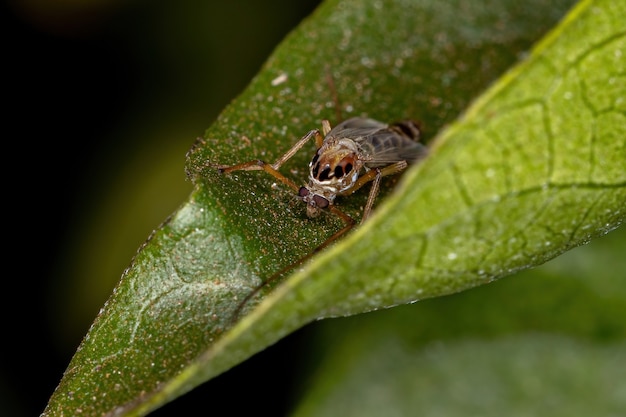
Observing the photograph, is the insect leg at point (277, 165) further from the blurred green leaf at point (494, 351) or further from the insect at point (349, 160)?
the blurred green leaf at point (494, 351)

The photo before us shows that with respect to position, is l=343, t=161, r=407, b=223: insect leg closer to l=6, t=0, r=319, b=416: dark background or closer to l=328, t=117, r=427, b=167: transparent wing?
l=328, t=117, r=427, b=167: transparent wing

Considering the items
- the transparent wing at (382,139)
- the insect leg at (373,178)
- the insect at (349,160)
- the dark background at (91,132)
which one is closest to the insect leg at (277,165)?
the insect at (349,160)

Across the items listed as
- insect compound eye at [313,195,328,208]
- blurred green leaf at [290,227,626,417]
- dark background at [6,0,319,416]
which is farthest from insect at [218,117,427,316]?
dark background at [6,0,319,416]

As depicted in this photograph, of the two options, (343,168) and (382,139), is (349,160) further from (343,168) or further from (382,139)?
(382,139)

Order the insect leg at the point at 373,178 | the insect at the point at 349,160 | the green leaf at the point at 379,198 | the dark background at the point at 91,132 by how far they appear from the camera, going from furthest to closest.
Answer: the dark background at the point at 91,132 < the insect leg at the point at 373,178 < the insect at the point at 349,160 < the green leaf at the point at 379,198

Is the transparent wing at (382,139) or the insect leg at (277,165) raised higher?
the insect leg at (277,165)

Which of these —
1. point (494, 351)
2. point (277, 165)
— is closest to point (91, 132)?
point (277, 165)

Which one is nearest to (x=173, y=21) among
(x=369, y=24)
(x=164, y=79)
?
(x=164, y=79)

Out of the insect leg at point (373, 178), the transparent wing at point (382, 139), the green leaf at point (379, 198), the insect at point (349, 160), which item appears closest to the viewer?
the green leaf at point (379, 198)

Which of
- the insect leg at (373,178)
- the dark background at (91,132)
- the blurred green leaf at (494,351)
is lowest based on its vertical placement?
the blurred green leaf at (494,351)
